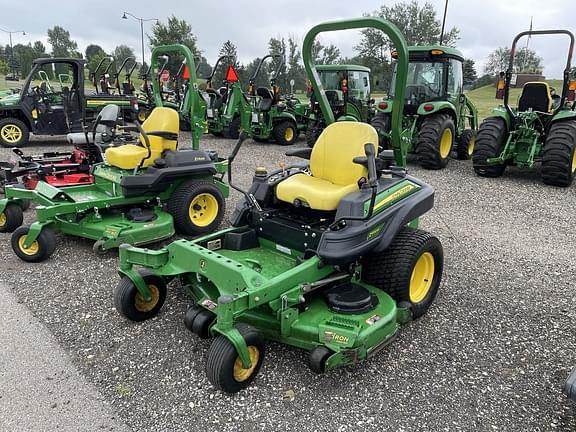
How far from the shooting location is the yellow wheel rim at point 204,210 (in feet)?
16.9

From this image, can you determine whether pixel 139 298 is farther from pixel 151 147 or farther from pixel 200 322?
pixel 151 147

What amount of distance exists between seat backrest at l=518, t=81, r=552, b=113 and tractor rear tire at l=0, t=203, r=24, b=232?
7881mm

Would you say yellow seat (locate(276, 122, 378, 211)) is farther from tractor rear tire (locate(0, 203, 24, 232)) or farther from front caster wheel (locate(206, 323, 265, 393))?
tractor rear tire (locate(0, 203, 24, 232))

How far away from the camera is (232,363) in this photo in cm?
249

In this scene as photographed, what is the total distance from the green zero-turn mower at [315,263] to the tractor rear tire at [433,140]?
4.94 m

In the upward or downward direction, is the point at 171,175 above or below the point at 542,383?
above

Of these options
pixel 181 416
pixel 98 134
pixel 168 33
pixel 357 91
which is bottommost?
pixel 181 416

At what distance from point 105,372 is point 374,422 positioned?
1583mm

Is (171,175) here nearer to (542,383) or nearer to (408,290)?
(408,290)

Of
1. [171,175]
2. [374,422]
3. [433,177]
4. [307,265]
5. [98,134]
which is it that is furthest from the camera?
[433,177]

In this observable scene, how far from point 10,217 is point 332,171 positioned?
3623 millimetres

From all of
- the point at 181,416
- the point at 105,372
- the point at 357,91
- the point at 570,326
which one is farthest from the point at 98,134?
the point at 357,91

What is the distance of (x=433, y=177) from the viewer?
26.9ft

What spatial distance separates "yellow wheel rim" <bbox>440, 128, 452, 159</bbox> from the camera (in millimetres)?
8742
